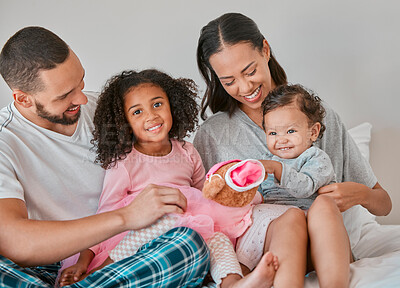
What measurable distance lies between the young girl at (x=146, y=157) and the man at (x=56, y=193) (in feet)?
0.25

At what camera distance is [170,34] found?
2289mm

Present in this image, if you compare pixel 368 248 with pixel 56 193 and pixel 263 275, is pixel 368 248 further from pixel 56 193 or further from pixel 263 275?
pixel 56 193

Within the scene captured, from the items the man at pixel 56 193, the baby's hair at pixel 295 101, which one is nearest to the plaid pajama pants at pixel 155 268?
the man at pixel 56 193

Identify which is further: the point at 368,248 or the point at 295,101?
the point at 368,248

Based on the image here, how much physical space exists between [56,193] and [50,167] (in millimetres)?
92

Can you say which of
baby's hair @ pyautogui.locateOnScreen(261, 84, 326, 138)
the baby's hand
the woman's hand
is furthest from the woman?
the baby's hand

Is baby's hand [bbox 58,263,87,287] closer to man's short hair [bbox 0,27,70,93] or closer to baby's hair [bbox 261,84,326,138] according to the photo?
man's short hair [bbox 0,27,70,93]

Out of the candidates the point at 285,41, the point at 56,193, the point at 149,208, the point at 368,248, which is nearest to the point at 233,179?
the point at 149,208

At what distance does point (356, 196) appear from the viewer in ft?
5.21

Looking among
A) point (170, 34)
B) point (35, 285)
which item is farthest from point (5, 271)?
point (170, 34)

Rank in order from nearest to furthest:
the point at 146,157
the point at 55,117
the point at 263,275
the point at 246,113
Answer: the point at 263,275
the point at 55,117
the point at 146,157
the point at 246,113

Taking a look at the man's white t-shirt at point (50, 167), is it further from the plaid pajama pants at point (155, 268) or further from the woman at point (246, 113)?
the woman at point (246, 113)

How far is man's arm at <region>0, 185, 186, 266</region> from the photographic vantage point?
1294mm

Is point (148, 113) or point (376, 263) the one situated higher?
point (148, 113)
